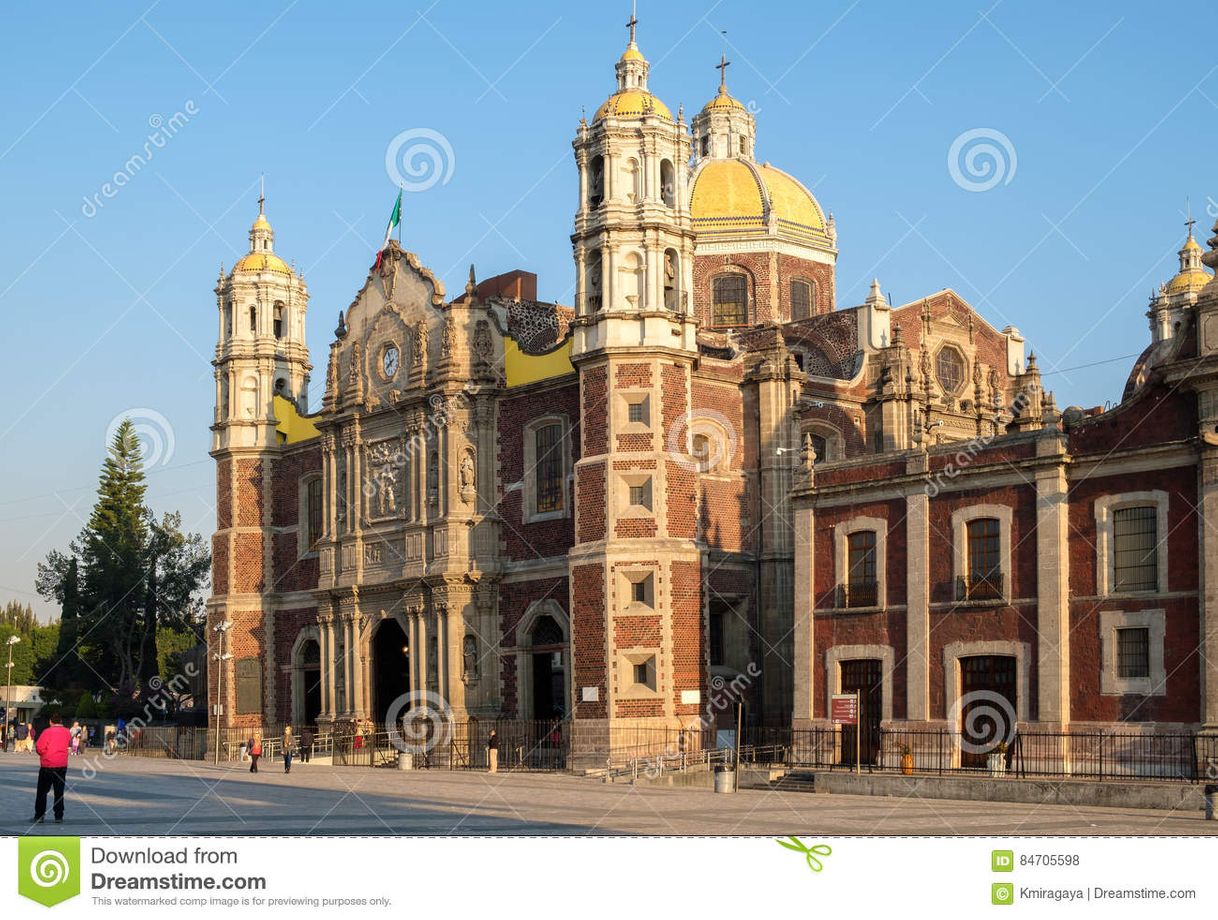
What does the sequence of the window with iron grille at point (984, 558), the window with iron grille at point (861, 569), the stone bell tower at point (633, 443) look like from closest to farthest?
1. the window with iron grille at point (984, 558)
2. the window with iron grille at point (861, 569)
3. the stone bell tower at point (633, 443)

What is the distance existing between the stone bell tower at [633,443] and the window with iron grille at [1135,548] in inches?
524

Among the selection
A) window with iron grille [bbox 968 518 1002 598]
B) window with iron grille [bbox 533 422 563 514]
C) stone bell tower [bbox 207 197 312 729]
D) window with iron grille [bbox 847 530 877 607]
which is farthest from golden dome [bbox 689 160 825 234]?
window with iron grille [bbox 968 518 1002 598]

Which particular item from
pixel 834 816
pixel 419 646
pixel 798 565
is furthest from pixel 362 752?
pixel 834 816

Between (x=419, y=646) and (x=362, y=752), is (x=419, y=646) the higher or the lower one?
the higher one

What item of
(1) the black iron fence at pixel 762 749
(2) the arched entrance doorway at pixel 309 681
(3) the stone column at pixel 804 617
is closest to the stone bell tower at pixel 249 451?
(2) the arched entrance doorway at pixel 309 681

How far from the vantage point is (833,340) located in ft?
180

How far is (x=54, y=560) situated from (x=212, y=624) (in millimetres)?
36738

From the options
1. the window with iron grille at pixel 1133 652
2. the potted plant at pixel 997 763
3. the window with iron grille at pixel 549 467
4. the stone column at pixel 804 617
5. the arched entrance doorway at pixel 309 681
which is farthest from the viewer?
the arched entrance doorway at pixel 309 681

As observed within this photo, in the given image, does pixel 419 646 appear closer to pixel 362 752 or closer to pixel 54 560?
pixel 362 752

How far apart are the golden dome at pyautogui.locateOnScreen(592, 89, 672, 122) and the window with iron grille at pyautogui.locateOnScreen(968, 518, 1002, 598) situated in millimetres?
16642

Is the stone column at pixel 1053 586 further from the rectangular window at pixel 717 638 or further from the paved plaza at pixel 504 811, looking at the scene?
the rectangular window at pixel 717 638

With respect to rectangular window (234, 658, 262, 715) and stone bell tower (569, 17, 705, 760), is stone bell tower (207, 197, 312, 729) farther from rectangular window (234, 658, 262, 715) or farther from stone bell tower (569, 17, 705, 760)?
stone bell tower (569, 17, 705, 760)

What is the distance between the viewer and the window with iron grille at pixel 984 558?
36.8m

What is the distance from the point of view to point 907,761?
3653 cm
